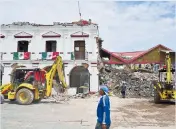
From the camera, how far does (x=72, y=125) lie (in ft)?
33.9

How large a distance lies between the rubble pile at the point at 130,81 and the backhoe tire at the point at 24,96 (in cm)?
1092

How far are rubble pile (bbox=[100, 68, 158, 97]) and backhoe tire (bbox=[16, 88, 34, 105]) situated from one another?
10.9m

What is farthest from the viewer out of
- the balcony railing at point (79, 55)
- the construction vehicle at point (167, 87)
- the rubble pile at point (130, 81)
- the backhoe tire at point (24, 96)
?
the balcony railing at point (79, 55)

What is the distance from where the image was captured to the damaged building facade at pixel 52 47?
27.0m

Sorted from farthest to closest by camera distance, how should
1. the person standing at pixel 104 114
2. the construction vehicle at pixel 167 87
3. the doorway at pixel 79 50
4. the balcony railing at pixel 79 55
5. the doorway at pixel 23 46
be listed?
the doorway at pixel 23 46 < the doorway at pixel 79 50 < the balcony railing at pixel 79 55 < the construction vehicle at pixel 167 87 < the person standing at pixel 104 114

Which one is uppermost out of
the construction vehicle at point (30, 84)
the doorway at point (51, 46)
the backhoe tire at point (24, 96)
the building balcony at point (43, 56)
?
the doorway at point (51, 46)

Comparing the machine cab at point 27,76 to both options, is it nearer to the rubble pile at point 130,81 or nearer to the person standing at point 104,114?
the rubble pile at point 130,81

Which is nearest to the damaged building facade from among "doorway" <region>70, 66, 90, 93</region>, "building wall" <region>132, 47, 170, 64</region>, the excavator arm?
"doorway" <region>70, 66, 90, 93</region>

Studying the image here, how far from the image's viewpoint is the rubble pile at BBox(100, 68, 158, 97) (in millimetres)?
26453

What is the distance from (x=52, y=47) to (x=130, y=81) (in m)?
8.75

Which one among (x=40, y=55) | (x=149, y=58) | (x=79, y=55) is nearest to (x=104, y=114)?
(x=79, y=55)

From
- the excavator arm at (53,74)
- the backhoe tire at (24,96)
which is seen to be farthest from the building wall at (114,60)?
the backhoe tire at (24,96)

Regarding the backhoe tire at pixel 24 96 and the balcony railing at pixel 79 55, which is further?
the balcony railing at pixel 79 55

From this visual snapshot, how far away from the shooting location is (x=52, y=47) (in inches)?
1098
